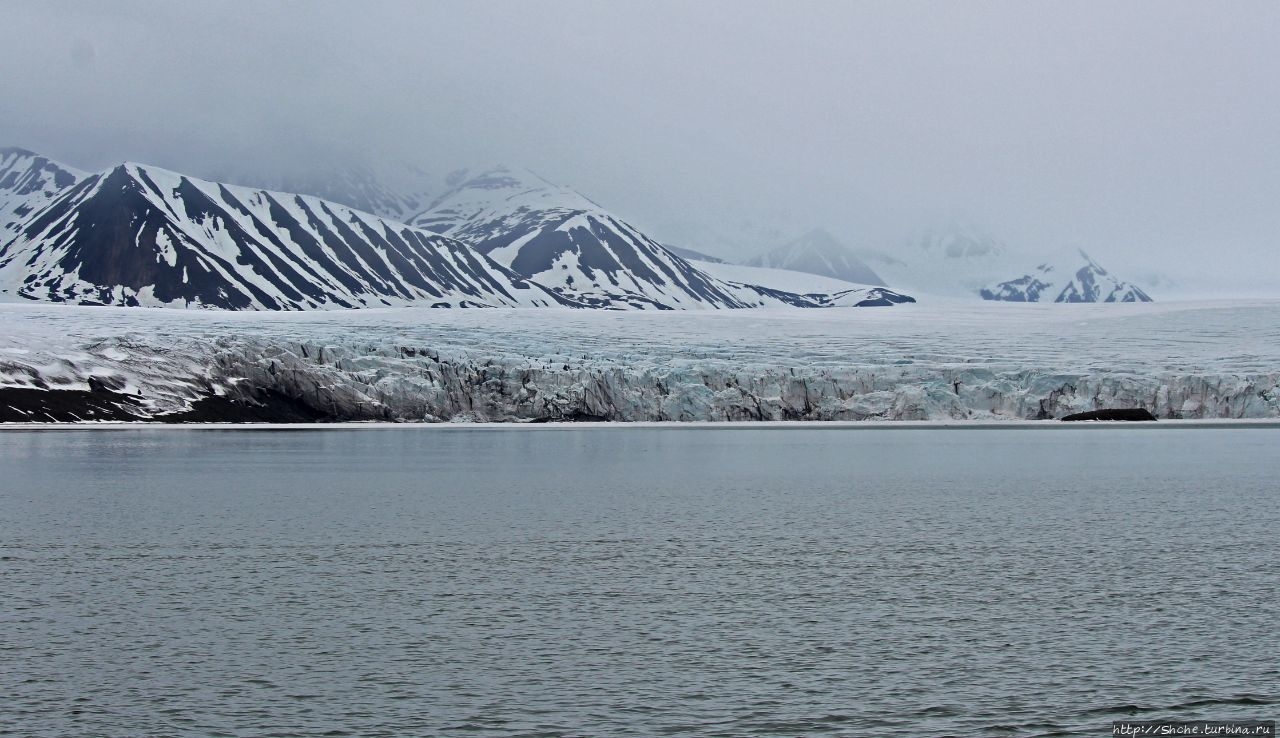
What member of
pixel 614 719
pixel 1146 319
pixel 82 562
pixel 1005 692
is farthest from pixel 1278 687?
pixel 1146 319

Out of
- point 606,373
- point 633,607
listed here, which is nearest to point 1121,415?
point 606,373

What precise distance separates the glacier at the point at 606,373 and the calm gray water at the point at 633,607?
24420 millimetres

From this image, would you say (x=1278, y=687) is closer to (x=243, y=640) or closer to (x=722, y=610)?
(x=722, y=610)

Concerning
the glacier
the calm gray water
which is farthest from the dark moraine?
the calm gray water

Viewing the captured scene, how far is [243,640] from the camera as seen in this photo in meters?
9.16

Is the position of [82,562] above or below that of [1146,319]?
below

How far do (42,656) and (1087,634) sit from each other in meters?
7.28

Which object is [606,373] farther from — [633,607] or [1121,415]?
[633,607]

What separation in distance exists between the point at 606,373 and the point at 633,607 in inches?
1462

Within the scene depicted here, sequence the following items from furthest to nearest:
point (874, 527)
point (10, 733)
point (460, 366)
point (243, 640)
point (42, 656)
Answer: point (460, 366) → point (874, 527) → point (243, 640) → point (42, 656) → point (10, 733)

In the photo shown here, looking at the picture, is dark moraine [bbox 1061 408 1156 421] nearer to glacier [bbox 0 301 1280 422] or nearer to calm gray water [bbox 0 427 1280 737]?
glacier [bbox 0 301 1280 422]

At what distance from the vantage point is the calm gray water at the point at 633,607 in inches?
290

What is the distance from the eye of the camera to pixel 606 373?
47.5m

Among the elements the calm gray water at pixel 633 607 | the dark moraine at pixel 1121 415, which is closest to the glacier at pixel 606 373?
the dark moraine at pixel 1121 415
